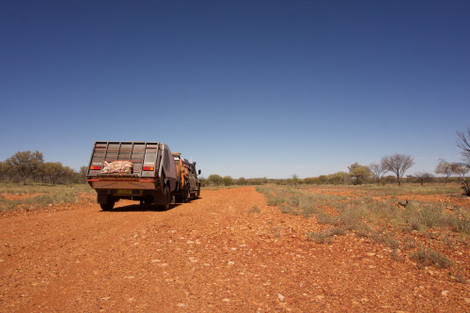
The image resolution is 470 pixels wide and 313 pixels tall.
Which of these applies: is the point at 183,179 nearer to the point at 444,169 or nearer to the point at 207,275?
the point at 207,275

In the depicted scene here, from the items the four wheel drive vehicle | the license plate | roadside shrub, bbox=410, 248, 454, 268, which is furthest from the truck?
roadside shrub, bbox=410, 248, 454, 268

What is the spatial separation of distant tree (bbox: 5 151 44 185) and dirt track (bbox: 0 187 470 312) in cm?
6681

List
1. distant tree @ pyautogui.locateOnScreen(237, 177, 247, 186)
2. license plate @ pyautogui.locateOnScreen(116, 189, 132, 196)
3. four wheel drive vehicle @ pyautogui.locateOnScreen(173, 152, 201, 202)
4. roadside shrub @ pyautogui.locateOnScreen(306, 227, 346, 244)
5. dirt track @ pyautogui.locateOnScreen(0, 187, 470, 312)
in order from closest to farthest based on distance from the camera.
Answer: dirt track @ pyautogui.locateOnScreen(0, 187, 470, 312), roadside shrub @ pyautogui.locateOnScreen(306, 227, 346, 244), license plate @ pyautogui.locateOnScreen(116, 189, 132, 196), four wheel drive vehicle @ pyautogui.locateOnScreen(173, 152, 201, 202), distant tree @ pyautogui.locateOnScreen(237, 177, 247, 186)

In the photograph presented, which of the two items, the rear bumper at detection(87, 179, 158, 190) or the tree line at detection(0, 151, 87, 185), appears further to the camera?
the tree line at detection(0, 151, 87, 185)

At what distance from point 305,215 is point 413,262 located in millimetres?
4863

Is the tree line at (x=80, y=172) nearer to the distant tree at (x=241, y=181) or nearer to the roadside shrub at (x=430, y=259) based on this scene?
the distant tree at (x=241, y=181)

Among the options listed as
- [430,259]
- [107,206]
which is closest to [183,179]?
[107,206]

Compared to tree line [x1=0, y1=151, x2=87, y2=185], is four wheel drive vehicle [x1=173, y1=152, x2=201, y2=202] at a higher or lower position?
lower

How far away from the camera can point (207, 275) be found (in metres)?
3.94

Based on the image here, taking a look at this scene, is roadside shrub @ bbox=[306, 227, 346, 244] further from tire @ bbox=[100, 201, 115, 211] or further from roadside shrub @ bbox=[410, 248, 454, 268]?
tire @ bbox=[100, 201, 115, 211]

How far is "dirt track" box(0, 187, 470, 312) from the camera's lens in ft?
10.0

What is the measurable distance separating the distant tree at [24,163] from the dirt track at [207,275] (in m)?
66.8

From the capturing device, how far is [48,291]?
3.23 metres

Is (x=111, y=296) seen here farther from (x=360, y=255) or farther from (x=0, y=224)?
(x=0, y=224)
